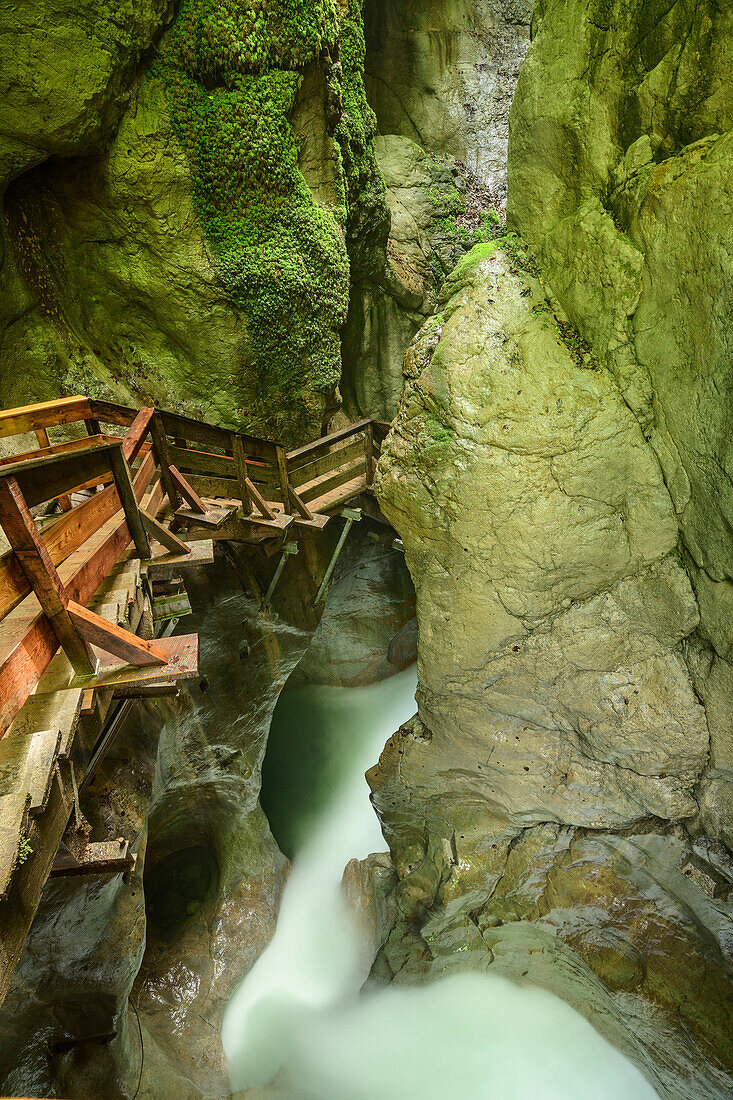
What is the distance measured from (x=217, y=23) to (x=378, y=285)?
4.70m

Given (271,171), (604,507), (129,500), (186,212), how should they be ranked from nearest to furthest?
1. (129,500)
2. (604,507)
3. (186,212)
4. (271,171)

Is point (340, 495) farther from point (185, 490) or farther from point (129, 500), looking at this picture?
point (129, 500)

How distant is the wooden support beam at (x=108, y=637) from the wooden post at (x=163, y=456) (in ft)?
8.47

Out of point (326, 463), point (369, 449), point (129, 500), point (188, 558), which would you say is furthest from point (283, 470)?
point (129, 500)

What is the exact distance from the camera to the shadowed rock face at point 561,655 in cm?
405

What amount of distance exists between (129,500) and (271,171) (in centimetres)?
517

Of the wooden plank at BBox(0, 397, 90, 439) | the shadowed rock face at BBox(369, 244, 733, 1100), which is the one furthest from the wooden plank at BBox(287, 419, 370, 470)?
the wooden plank at BBox(0, 397, 90, 439)

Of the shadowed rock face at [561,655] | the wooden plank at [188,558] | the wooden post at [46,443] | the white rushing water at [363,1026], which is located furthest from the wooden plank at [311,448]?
the white rushing water at [363,1026]

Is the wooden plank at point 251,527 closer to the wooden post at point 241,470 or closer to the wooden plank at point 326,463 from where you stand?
the wooden post at point 241,470

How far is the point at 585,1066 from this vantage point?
581 cm

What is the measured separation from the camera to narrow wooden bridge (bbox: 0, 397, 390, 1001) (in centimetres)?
179

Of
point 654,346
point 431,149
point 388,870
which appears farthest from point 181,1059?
point 431,149

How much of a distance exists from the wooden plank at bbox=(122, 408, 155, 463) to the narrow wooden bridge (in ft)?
0.05

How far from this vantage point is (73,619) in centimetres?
238
